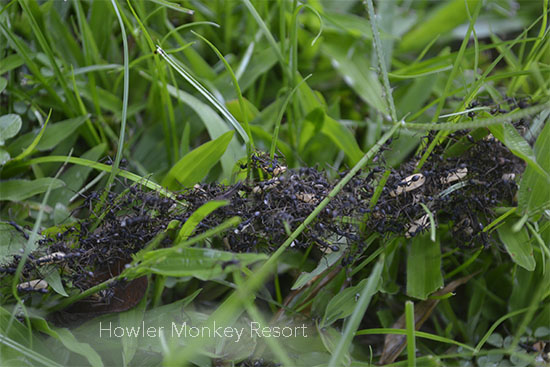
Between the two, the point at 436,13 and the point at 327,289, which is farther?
the point at 436,13

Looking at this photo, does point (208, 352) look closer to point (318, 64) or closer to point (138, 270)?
point (138, 270)

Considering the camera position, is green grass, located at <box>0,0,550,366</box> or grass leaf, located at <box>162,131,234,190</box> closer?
green grass, located at <box>0,0,550,366</box>

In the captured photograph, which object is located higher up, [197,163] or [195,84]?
[195,84]

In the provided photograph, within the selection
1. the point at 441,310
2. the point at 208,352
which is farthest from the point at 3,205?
the point at 441,310

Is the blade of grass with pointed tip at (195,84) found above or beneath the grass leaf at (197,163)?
above

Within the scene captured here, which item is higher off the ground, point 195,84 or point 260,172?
point 195,84

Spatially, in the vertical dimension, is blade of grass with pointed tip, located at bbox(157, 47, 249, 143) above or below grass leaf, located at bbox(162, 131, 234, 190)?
above

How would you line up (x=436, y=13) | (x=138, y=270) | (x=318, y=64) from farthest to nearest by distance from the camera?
1. (x=436, y=13)
2. (x=318, y=64)
3. (x=138, y=270)

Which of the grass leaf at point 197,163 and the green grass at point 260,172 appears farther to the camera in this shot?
the grass leaf at point 197,163
